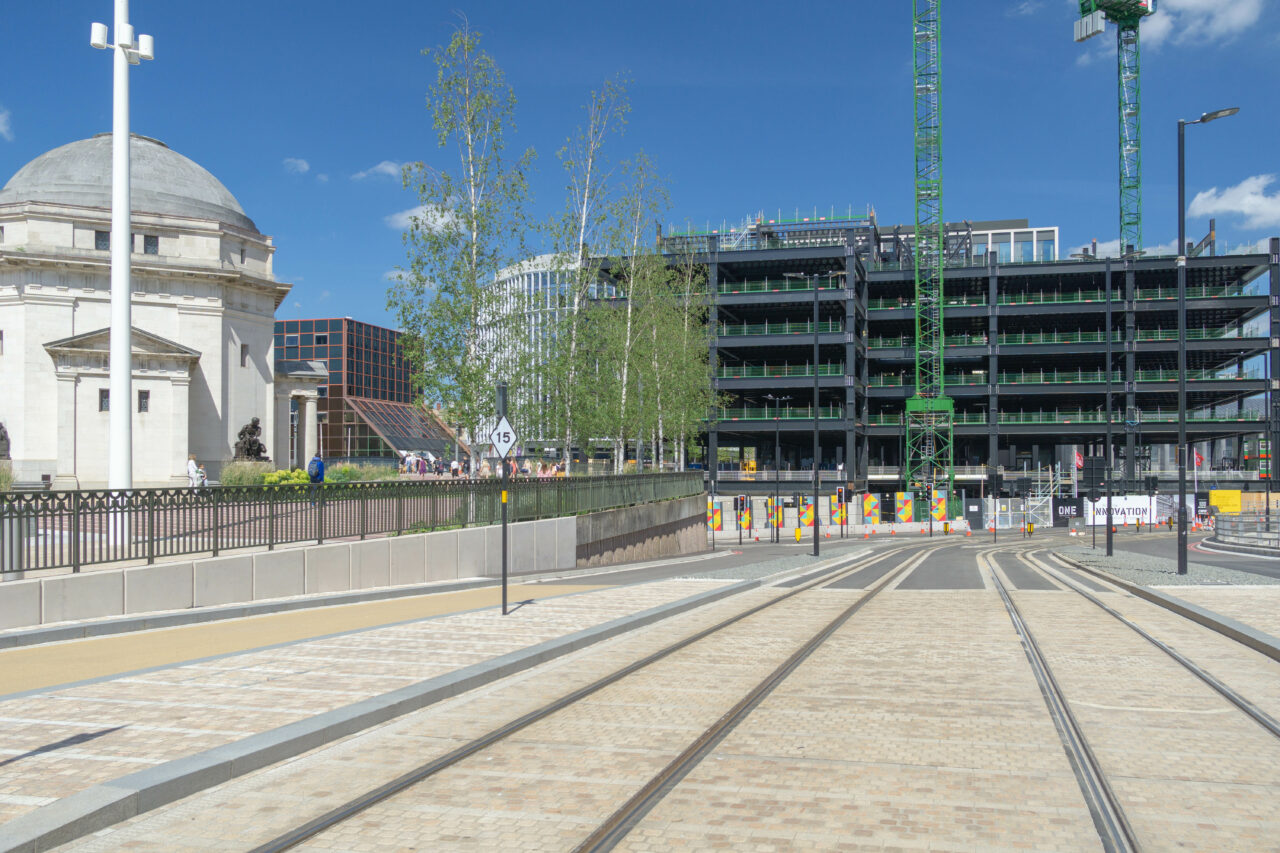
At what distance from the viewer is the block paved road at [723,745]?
212 inches

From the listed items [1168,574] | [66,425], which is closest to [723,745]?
[1168,574]

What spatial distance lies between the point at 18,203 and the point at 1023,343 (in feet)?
236

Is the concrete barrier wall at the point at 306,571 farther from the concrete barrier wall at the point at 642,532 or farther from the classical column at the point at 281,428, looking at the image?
the classical column at the point at 281,428

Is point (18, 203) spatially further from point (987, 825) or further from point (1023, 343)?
point (1023, 343)

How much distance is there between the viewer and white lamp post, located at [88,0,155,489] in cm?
1881

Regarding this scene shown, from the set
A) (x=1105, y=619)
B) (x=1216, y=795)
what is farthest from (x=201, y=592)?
(x=1105, y=619)

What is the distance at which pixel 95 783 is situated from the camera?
582 cm

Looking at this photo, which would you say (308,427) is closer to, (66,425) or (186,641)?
(66,425)

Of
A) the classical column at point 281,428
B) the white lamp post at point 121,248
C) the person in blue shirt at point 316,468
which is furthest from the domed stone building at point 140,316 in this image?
the white lamp post at point 121,248

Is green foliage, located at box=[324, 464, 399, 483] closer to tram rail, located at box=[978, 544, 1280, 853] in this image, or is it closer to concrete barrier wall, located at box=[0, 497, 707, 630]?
concrete barrier wall, located at box=[0, 497, 707, 630]

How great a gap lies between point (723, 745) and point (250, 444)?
161 feet

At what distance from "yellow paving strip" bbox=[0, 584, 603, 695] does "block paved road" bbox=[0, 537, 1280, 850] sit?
0.75m

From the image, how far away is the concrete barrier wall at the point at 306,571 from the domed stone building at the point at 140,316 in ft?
97.8

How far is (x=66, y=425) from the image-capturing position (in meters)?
45.3
